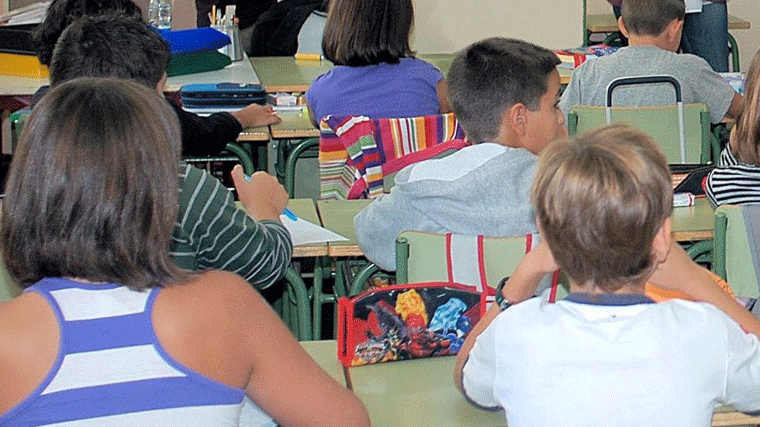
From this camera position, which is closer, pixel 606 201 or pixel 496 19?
pixel 606 201

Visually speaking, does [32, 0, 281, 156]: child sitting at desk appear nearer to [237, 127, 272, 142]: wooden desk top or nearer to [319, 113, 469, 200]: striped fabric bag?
[237, 127, 272, 142]: wooden desk top

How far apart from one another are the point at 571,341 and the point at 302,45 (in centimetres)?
455

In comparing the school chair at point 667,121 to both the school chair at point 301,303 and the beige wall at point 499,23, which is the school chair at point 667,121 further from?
the beige wall at point 499,23

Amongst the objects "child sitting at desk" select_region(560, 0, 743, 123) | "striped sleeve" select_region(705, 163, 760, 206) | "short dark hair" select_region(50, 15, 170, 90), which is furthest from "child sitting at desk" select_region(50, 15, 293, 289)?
"child sitting at desk" select_region(560, 0, 743, 123)

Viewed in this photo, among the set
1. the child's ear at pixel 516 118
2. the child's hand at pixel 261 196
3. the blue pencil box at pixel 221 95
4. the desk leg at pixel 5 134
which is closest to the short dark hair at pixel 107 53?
the child's hand at pixel 261 196

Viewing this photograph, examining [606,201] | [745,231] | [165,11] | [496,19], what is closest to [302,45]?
[165,11]

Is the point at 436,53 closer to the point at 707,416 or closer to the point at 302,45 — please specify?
the point at 302,45

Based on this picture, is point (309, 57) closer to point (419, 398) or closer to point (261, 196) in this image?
point (261, 196)

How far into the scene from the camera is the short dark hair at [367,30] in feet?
14.1

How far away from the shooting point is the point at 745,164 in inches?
120

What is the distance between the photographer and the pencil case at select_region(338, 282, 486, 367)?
219cm

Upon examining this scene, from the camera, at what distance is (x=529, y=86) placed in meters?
2.99

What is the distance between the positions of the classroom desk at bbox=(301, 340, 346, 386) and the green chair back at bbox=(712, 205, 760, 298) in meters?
1.05

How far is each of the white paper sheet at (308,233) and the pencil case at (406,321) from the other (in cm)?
86
